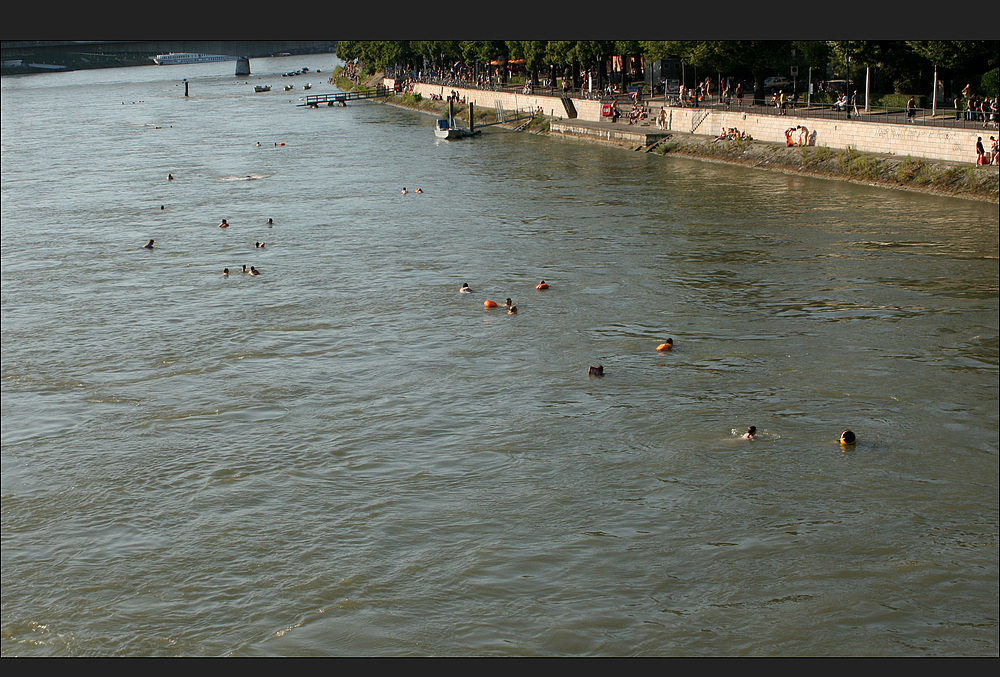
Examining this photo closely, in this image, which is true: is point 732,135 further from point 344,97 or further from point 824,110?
point 344,97

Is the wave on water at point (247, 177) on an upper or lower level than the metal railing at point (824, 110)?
lower

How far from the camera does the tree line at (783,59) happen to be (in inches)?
1613

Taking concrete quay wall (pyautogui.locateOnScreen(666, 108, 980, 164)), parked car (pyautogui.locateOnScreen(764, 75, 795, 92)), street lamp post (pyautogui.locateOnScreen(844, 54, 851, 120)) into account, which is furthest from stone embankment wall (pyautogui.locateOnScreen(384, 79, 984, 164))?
parked car (pyautogui.locateOnScreen(764, 75, 795, 92))

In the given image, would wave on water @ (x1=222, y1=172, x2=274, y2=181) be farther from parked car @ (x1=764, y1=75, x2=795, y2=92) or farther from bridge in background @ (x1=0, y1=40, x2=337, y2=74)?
parked car @ (x1=764, y1=75, x2=795, y2=92)

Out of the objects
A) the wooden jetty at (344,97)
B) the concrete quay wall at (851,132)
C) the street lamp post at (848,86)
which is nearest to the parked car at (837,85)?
the street lamp post at (848,86)

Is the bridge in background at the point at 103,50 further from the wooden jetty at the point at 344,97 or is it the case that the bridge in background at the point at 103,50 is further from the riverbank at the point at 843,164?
the riverbank at the point at 843,164

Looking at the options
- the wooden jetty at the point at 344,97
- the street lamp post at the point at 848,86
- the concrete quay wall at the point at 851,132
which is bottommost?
the concrete quay wall at the point at 851,132

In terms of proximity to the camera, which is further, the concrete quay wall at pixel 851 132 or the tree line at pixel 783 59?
the tree line at pixel 783 59

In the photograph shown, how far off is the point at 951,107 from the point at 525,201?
63.2ft

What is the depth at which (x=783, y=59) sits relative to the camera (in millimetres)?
52938

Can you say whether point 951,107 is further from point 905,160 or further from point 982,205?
point 982,205

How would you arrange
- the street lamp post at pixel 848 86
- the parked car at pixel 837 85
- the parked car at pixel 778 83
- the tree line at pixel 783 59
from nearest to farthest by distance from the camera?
1. the tree line at pixel 783 59
2. the street lamp post at pixel 848 86
3. the parked car at pixel 837 85
4. the parked car at pixel 778 83

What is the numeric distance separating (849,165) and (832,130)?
125 inches

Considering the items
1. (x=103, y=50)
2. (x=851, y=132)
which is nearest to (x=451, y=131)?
(x=851, y=132)
